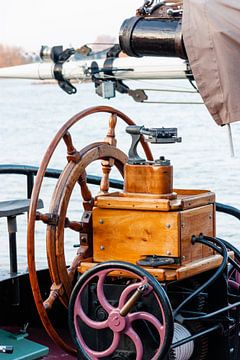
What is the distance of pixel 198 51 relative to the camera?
4.44 metres

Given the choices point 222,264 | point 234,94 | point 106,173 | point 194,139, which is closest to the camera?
point 234,94

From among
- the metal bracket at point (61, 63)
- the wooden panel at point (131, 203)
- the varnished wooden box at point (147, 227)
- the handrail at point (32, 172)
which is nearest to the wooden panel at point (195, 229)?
the varnished wooden box at point (147, 227)

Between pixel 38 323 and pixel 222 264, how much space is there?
5.03 ft

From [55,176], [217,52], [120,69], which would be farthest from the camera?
[120,69]

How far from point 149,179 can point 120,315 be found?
27.2 inches

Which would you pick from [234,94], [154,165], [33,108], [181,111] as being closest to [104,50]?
[154,165]

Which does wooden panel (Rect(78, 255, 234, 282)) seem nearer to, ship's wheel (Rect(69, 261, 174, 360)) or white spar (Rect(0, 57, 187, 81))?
ship's wheel (Rect(69, 261, 174, 360))

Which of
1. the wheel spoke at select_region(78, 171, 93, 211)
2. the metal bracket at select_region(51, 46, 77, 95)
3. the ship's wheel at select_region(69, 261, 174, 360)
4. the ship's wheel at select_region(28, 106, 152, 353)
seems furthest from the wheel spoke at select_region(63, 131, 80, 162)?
the metal bracket at select_region(51, 46, 77, 95)

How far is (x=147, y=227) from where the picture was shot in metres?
4.71

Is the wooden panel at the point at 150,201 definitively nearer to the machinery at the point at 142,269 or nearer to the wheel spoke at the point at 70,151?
the machinery at the point at 142,269

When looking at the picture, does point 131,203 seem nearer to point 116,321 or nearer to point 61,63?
point 116,321

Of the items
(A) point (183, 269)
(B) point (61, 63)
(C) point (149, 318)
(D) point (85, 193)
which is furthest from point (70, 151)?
(B) point (61, 63)

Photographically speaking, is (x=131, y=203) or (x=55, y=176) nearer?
(x=131, y=203)

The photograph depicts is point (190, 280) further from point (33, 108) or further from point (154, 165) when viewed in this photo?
point (33, 108)
